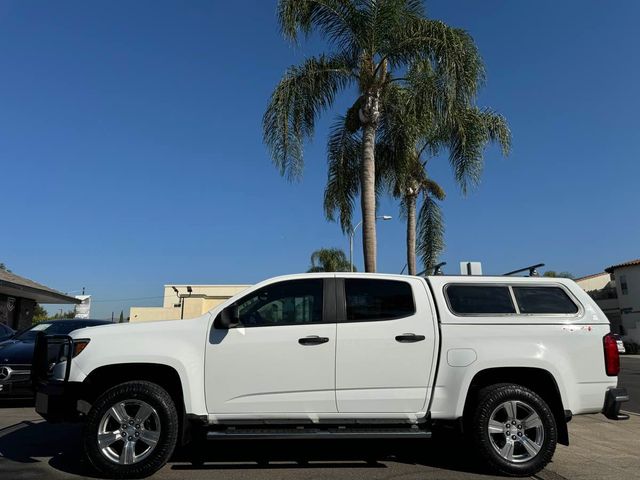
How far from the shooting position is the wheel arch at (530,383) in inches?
217

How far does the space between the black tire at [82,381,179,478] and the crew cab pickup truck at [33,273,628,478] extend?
1 cm

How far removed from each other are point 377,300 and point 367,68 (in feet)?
28.4

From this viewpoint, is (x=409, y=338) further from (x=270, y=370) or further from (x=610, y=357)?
(x=610, y=357)

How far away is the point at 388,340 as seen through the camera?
546cm

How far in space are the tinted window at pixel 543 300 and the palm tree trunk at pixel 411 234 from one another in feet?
40.6

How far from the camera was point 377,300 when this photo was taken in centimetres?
573

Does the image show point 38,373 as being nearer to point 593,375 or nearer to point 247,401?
point 247,401

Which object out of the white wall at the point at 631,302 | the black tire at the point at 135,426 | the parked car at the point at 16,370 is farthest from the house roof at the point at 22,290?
the white wall at the point at 631,302

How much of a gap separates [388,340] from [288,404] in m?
1.20

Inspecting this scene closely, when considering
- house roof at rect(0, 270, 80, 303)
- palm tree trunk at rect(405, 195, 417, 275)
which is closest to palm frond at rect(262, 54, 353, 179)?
palm tree trunk at rect(405, 195, 417, 275)

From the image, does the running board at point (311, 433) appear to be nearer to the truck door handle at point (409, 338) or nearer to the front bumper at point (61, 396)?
the truck door handle at point (409, 338)

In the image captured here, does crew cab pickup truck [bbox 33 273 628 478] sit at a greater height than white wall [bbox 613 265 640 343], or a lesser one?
lesser

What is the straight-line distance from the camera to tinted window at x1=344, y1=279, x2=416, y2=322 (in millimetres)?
5641

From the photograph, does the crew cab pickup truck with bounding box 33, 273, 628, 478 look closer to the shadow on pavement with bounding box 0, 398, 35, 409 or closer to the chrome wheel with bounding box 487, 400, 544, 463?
the chrome wheel with bounding box 487, 400, 544, 463
